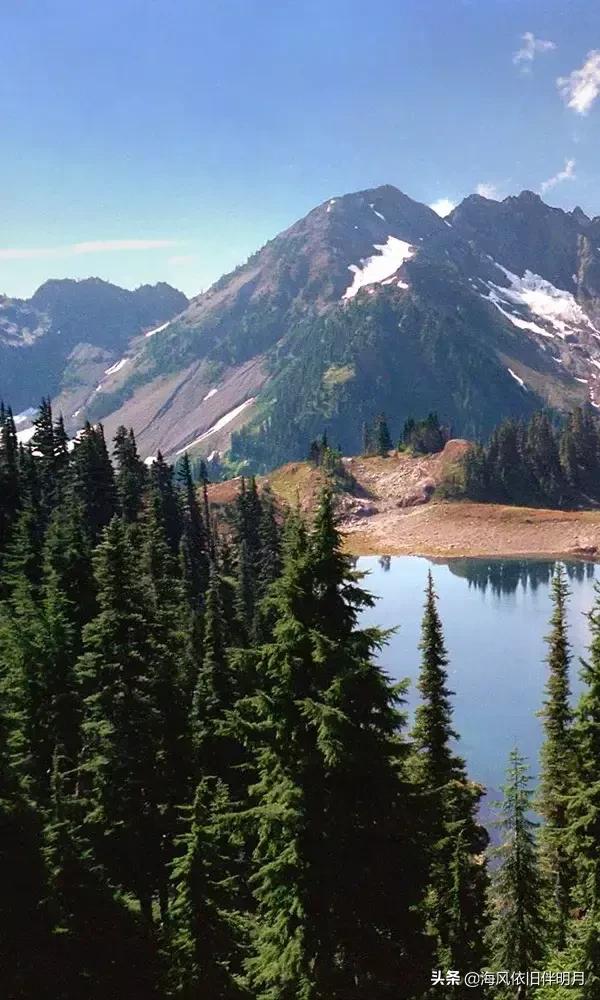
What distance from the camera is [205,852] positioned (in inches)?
799

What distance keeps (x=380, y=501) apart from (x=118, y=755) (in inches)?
6499

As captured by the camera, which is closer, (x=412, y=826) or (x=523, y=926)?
(x=412, y=826)


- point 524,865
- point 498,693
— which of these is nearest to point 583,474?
point 498,693

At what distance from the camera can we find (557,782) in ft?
111

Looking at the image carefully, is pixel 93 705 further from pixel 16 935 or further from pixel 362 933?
pixel 362 933

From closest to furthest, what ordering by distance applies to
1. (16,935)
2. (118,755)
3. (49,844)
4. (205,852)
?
(16,935) → (49,844) → (205,852) → (118,755)

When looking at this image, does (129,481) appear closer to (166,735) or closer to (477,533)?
(166,735)

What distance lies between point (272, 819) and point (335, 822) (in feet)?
4.20

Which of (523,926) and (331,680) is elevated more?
(331,680)

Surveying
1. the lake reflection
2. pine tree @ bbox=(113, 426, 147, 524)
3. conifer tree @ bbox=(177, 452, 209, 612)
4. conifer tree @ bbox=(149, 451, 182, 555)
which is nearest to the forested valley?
the lake reflection

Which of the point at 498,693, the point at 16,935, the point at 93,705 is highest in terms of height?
the point at 93,705

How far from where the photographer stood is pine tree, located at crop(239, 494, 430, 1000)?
14.0m

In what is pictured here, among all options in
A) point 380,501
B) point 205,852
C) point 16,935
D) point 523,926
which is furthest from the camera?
point 380,501

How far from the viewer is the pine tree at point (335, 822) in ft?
45.8
